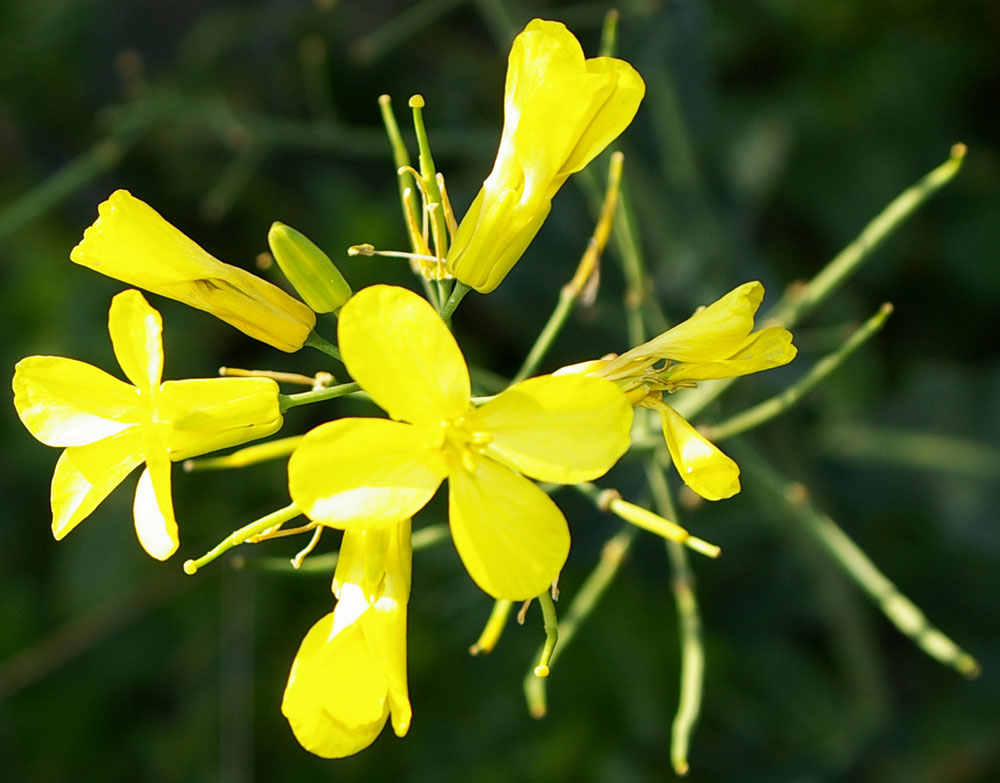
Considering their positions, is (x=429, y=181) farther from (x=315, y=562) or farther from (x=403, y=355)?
(x=315, y=562)

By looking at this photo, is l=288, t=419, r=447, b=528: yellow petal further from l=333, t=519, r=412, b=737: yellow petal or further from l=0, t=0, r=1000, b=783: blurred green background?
l=0, t=0, r=1000, b=783: blurred green background

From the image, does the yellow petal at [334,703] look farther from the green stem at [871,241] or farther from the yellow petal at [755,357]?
the green stem at [871,241]

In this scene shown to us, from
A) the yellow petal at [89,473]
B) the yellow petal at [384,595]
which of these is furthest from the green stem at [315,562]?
the yellow petal at [89,473]

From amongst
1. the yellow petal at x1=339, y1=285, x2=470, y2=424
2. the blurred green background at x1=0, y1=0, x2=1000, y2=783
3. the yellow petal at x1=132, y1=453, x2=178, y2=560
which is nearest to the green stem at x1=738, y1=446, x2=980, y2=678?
the blurred green background at x1=0, y1=0, x2=1000, y2=783

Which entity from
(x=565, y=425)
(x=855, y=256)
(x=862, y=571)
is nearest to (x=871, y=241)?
(x=855, y=256)

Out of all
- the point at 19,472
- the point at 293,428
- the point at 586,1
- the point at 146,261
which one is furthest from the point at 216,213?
the point at 146,261

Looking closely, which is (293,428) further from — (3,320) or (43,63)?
(43,63)
